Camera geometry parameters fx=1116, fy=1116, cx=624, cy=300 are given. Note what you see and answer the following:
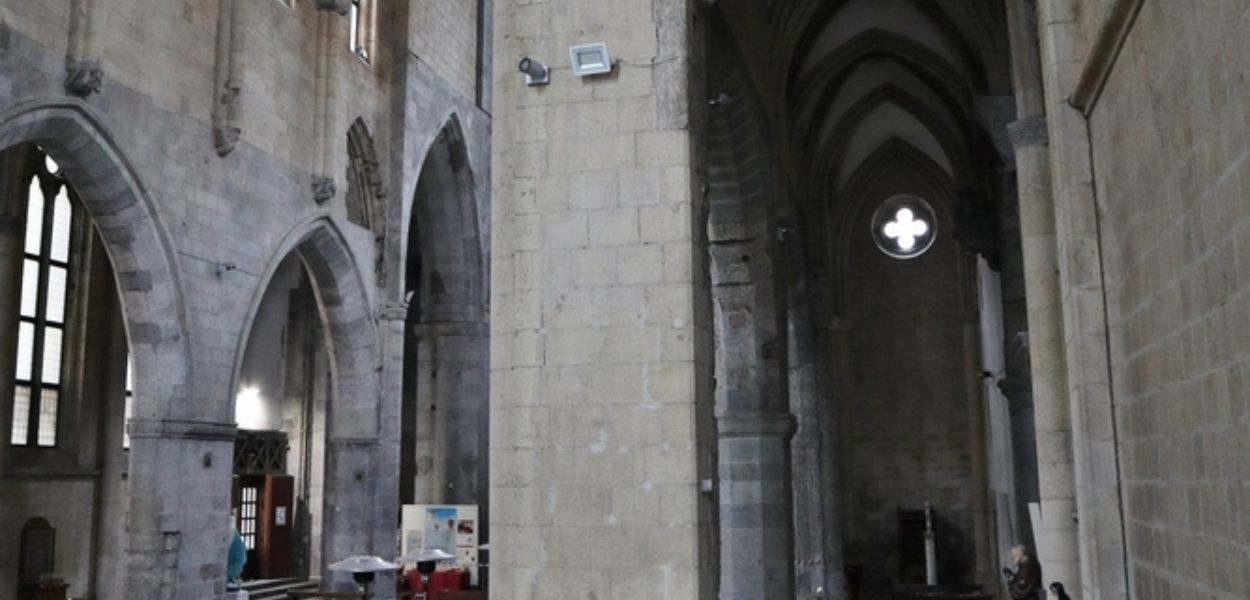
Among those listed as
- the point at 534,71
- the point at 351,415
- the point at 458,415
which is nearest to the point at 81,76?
the point at 534,71

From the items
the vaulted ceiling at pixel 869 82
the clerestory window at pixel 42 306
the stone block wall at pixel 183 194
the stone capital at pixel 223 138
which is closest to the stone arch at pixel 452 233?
the stone block wall at pixel 183 194

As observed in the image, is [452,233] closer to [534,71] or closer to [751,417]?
[751,417]

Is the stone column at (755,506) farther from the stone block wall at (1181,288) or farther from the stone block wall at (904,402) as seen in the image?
the stone block wall at (904,402)

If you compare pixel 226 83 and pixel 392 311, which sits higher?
pixel 226 83

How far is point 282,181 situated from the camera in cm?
1477

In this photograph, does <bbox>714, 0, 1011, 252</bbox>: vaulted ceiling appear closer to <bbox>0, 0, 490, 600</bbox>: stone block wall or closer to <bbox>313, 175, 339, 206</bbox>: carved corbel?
<bbox>313, 175, 339, 206</bbox>: carved corbel

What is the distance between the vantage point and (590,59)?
8.15 metres

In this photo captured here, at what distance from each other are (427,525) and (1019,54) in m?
10.2

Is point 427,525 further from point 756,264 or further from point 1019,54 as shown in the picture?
point 1019,54

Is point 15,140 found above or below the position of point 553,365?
above

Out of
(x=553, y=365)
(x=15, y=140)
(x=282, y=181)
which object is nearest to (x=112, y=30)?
(x=15, y=140)

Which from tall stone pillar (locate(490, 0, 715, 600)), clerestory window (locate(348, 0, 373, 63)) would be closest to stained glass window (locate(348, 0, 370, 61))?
clerestory window (locate(348, 0, 373, 63))

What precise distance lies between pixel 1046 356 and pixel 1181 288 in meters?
3.87

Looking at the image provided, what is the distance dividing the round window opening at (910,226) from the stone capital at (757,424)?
1183cm
